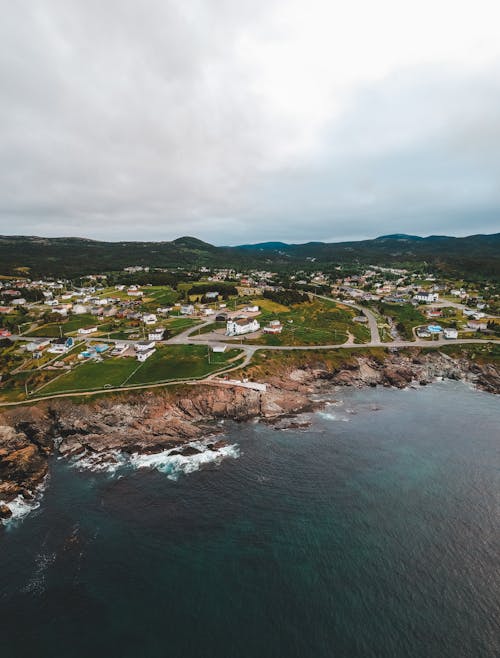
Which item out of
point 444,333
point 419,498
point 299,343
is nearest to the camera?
point 419,498

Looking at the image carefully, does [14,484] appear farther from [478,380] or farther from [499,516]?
[478,380]

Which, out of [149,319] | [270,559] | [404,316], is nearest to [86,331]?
[149,319]

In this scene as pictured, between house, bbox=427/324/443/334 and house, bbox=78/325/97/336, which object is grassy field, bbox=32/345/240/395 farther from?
house, bbox=427/324/443/334

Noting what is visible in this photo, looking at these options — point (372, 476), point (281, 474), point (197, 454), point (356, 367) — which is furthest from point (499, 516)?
point (356, 367)

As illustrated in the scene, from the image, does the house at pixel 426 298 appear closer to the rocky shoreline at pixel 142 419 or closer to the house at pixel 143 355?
the rocky shoreline at pixel 142 419

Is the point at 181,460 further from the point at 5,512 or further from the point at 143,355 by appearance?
the point at 143,355

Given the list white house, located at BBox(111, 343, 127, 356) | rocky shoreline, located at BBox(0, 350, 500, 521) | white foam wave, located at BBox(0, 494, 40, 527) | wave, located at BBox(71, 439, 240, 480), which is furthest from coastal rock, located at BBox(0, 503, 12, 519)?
white house, located at BBox(111, 343, 127, 356)
